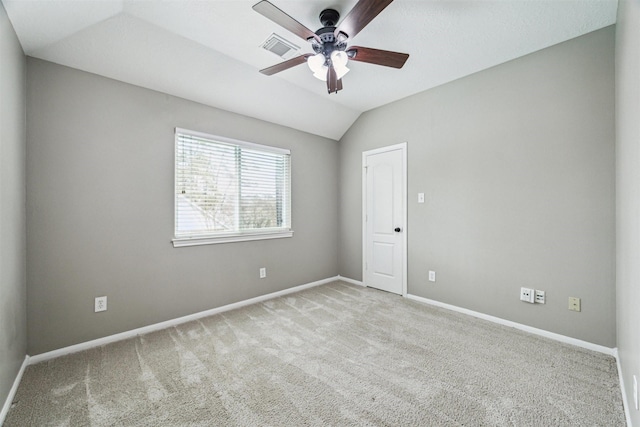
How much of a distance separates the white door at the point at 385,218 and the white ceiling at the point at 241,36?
1089 mm

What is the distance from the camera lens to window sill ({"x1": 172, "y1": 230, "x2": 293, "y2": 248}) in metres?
2.83

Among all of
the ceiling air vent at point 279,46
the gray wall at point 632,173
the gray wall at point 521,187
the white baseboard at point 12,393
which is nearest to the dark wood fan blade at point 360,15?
the ceiling air vent at point 279,46

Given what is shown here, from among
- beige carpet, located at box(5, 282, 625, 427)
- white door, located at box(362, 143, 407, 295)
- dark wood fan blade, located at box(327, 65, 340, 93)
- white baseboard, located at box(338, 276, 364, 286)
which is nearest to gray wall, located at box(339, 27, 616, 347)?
white door, located at box(362, 143, 407, 295)

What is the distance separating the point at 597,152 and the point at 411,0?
1.97m

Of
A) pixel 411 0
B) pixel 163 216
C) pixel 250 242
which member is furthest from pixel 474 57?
pixel 163 216

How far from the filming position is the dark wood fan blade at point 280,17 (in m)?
1.51

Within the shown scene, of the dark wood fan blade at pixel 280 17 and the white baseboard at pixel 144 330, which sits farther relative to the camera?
the white baseboard at pixel 144 330

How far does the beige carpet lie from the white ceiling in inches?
96.0

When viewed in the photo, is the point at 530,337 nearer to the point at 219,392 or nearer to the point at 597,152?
the point at 597,152

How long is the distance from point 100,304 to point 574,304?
4.16m

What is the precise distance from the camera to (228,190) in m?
3.23

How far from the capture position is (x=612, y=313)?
7.14ft

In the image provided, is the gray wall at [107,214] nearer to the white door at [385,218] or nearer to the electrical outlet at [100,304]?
the electrical outlet at [100,304]

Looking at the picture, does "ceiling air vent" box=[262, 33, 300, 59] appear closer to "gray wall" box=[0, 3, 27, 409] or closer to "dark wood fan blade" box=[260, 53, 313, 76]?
"dark wood fan blade" box=[260, 53, 313, 76]
